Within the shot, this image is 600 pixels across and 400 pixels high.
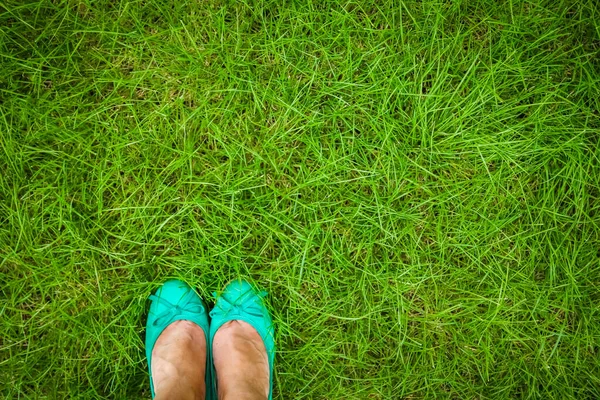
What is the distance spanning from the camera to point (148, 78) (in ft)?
5.02

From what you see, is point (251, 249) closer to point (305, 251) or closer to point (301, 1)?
point (305, 251)

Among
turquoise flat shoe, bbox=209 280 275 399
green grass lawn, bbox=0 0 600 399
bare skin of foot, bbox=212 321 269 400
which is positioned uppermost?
green grass lawn, bbox=0 0 600 399

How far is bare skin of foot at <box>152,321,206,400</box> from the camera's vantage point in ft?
4.64

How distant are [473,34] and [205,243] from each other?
1336 mm

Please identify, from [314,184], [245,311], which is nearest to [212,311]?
[245,311]

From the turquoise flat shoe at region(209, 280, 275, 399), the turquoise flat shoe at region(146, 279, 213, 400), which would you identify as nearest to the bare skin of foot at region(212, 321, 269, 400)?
the turquoise flat shoe at region(209, 280, 275, 399)

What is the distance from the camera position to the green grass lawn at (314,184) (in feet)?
4.95

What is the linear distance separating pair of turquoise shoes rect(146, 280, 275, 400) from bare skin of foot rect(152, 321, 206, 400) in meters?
0.03

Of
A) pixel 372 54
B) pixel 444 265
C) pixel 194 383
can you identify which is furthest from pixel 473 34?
pixel 194 383

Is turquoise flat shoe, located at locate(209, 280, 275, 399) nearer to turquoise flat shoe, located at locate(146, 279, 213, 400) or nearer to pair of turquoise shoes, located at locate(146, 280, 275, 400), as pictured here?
pair of turquoise shoes, located at locate(146, 280, 275, 400)

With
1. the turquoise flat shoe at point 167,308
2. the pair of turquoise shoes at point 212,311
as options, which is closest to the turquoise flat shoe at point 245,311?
the pair of turquoise shoes at point 212,311

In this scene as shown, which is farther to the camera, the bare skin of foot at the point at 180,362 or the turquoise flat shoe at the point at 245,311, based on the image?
the turquoise flat shoe at the point at 245,311

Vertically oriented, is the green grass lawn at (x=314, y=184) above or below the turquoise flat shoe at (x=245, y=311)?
above

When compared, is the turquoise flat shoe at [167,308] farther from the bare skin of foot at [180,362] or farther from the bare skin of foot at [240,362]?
the bare skin of foot at [240,362]
